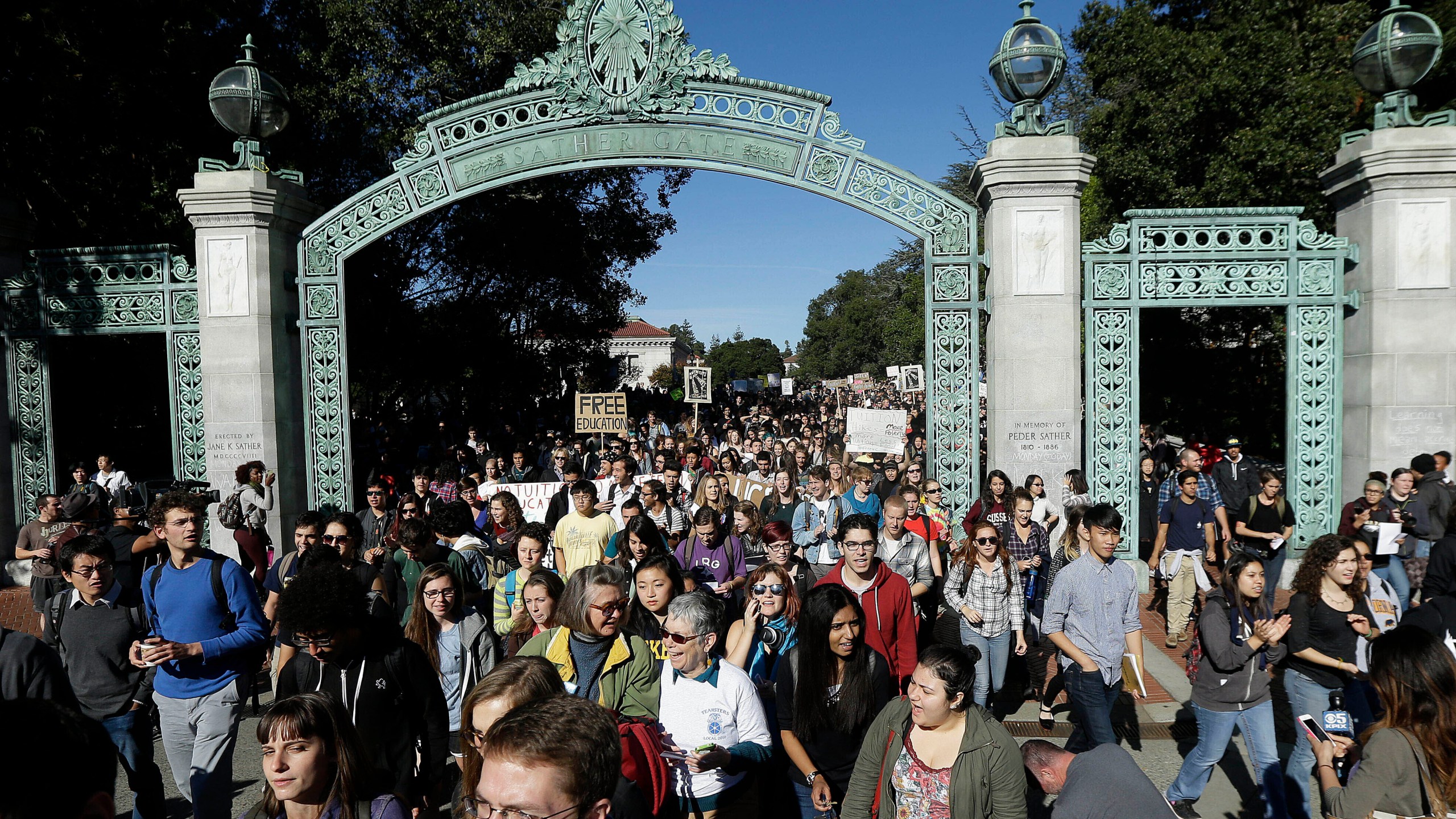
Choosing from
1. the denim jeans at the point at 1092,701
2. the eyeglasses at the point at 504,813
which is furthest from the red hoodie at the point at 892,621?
the eyeglasses at the point at 504,813

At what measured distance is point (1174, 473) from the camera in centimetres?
977

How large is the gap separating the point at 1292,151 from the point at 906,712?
1570cm

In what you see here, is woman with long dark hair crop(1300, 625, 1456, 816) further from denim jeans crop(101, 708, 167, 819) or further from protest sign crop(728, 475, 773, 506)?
protest sign crop(728, 475, 773, 506)

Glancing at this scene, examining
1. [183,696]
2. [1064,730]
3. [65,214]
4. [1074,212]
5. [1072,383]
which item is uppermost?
[65,214]

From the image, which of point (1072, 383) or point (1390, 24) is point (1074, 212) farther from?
point (1390, 24)

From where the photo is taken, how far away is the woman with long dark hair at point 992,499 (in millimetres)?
8656

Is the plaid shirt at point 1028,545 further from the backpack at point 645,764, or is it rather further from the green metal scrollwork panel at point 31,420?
the green metal scrollwork panel at point 31,420

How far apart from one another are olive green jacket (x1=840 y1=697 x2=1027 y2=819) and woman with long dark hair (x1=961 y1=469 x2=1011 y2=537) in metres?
4.91

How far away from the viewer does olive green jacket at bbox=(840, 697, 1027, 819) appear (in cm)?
354

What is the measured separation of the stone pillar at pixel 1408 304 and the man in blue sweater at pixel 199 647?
1008 centimetres

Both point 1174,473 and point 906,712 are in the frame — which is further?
point 1174,473

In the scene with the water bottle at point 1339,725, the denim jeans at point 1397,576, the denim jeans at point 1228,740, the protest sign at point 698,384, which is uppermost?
the protest sign at point 698,384

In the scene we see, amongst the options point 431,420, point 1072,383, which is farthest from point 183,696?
point 431,420

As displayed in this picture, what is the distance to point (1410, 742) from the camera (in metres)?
3.43
